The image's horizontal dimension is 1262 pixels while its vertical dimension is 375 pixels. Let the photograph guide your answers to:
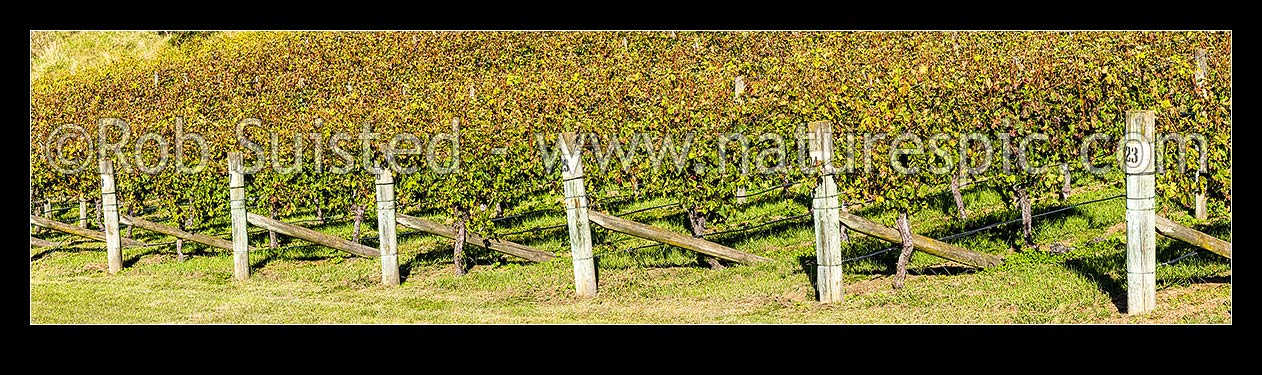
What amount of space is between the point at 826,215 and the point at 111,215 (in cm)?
911

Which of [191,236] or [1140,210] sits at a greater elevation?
[1140,210]

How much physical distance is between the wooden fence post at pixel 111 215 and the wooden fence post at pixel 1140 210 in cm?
1115

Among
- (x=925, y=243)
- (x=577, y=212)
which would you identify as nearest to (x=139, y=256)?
(x=577, y=212)

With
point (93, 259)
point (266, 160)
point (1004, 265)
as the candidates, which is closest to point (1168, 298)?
point (1004, 265)

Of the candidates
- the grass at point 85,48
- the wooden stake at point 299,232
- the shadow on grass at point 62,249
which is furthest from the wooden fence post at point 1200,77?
the grass at point 85,48

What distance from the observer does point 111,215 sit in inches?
568

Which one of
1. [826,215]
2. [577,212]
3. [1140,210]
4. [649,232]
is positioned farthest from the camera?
[649,232]

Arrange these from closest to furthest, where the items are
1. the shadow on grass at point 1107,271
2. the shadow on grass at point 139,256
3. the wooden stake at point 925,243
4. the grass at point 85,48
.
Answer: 1. the shadow on grass at point 1107,271
2. the wooden stake at point 925,243
3. the shadow on grass at point 139,256
4. the grass at point 85,48

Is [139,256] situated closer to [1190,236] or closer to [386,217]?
[386,217]

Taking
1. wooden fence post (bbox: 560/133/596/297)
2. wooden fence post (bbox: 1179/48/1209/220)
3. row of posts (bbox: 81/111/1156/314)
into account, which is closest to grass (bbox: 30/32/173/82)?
row of posts (bbox: 81/111/1156/314)

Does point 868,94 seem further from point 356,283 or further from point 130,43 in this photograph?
point 130,43

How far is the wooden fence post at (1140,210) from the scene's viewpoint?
8.27m

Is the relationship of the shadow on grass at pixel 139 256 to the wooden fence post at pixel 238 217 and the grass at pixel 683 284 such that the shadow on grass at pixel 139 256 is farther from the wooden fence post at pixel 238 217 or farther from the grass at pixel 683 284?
the wooden fence post at pixel 238 217

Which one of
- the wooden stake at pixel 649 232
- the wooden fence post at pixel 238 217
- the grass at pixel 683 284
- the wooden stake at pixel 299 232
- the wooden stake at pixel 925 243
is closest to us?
the grass at pixel 683 284
